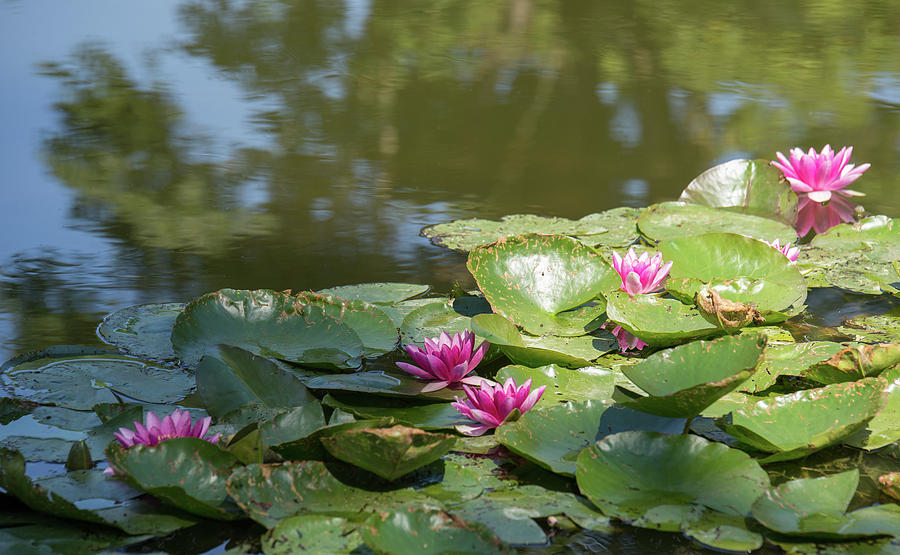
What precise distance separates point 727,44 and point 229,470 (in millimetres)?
3927

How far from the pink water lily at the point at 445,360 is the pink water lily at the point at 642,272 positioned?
1.33 feet

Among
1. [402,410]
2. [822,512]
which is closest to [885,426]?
[822,512]

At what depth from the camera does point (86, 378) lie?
1.41 metres

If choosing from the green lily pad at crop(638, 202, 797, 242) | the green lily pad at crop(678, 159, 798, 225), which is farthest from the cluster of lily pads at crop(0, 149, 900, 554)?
the green lily pad at crop(678, 159, 798, 225)

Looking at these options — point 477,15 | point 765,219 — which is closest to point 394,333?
point 765,219

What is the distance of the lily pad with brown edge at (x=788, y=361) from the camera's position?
1413 mm

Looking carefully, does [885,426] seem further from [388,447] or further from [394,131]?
[394,131]

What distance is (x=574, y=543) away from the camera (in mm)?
1047

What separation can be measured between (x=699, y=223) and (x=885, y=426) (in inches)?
36.6

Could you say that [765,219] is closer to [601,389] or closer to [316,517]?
[601,389]

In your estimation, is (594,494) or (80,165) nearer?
(594,494)

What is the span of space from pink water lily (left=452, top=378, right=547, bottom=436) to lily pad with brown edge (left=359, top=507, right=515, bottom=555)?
11.8 inches

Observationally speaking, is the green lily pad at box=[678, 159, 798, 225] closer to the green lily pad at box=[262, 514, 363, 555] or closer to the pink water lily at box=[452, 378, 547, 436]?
the pink water lily at box=[452, 378, 547, 436]

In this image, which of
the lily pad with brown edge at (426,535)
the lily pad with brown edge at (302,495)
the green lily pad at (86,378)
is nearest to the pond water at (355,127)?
the green lily pad at (86,378)
